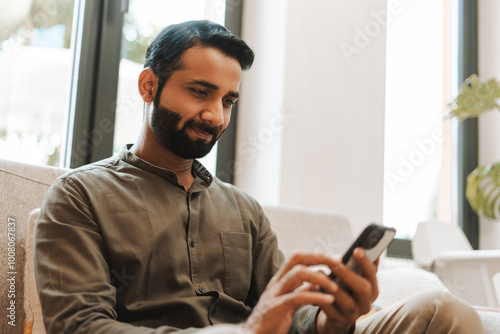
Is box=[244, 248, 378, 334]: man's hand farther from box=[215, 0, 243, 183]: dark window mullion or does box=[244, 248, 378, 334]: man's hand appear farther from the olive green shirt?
box=[215, 0, 243, 183]: dark window mullion

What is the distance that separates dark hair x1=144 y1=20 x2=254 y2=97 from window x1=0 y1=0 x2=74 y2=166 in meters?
0.91

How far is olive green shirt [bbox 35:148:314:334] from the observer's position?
1.02 m

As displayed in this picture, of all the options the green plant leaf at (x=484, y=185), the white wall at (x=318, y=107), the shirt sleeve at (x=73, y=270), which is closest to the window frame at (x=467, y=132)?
the green plant leaf at (x=484, y=185)

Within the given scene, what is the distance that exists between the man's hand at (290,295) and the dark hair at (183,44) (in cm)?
58

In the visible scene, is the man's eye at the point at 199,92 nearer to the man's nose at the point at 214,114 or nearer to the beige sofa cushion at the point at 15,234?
the man's nose at the point at 214,114

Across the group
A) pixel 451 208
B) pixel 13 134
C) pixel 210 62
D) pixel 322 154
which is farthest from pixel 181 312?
pixel 451 208

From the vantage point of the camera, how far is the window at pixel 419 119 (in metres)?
3.32

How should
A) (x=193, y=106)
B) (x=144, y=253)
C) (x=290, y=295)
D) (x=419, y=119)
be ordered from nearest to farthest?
1. (x=290, y=295)
2. (x=144, y=253)
3. (x=193, y=106)
4. (x=419, y=119)

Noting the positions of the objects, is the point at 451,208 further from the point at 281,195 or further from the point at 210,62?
the point at 210,62

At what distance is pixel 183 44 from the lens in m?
1.33

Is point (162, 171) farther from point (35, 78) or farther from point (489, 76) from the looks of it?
point (489, 76)

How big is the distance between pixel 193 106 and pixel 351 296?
544 millimetres

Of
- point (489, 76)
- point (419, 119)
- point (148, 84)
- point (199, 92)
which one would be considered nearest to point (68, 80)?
point (148, 84)

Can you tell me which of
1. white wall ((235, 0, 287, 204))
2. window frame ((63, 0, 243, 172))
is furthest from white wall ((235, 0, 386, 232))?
window frame ((63, 0, 243, 172))
